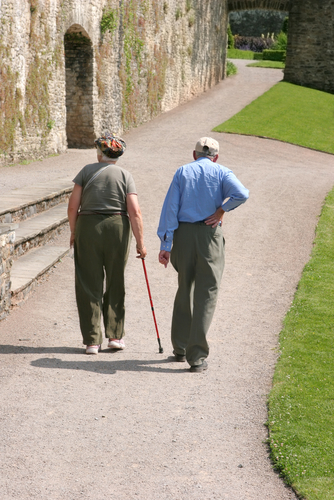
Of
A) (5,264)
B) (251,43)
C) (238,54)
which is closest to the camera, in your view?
(5,264)

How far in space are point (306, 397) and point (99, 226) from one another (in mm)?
1938

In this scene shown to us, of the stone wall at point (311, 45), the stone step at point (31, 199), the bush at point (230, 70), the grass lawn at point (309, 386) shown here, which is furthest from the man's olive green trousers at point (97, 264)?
the bush at point (230, 70)

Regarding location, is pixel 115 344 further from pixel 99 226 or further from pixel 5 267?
pixel 5 267

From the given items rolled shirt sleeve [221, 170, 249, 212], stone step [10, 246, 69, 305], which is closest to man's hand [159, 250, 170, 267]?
rolled shirt sleeve [221, 170, 249, 212]

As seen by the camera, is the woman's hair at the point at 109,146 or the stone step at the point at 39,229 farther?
the stone step at the point at 39,229

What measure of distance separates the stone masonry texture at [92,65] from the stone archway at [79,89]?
0.08 ft

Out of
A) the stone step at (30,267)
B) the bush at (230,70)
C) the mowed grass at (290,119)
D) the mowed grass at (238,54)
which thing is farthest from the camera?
the mowed grass at (238,54)

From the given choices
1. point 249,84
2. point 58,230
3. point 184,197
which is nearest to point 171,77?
point 249,84

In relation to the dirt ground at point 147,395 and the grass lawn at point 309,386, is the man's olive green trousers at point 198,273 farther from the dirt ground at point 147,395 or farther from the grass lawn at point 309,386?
the grass lawn at point 309,386

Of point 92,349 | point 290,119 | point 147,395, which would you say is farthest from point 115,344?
point 290,119

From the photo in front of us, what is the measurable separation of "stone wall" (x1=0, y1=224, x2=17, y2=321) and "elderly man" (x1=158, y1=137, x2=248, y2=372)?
1.56m

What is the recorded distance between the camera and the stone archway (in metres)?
15.0

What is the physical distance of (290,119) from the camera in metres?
20.5

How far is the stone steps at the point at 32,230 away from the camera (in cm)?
599
